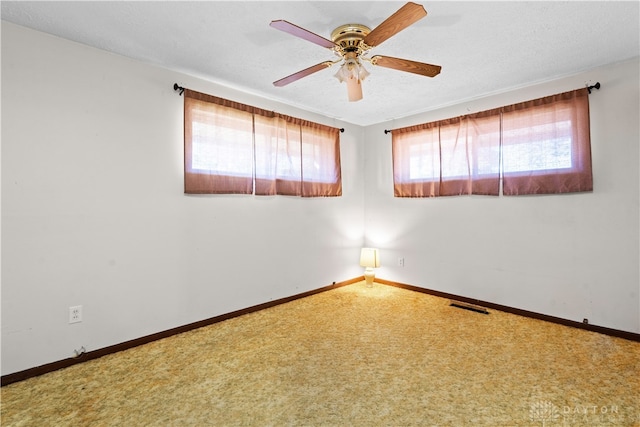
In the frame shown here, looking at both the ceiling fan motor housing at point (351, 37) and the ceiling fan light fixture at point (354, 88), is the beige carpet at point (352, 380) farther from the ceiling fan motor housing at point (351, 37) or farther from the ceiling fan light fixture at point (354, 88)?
the ceiling fan motor housing at point (351, 37)

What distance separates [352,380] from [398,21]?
2180mm

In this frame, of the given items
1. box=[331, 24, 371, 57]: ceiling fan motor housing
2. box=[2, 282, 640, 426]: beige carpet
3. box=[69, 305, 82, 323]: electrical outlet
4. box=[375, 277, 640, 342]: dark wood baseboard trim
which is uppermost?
box=[331, 24, 371, 57]: ceiling fan motor housing

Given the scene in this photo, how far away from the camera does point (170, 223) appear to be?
8.90ft

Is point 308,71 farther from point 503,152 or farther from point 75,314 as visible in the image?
point 75,314

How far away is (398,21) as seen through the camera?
63.6 inches

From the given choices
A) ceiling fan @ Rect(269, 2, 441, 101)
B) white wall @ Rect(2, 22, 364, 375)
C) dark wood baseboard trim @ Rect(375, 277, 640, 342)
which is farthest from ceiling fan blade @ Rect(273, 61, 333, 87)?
dark wood baseboard trim @ Rect(375, 277, 640, 342)

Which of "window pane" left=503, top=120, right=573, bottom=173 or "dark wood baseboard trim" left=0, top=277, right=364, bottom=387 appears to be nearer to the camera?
"dark wood baseboard trim" left=0, top=277, right=364, bottom=387

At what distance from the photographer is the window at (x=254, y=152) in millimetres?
2869

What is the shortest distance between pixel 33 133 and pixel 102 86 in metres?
0.59

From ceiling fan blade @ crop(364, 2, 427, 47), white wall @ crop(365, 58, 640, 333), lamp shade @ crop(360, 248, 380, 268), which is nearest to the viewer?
ceiling fan blade @ crop(364, 2, 427, 47)

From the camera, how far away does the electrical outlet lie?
2.21 metres

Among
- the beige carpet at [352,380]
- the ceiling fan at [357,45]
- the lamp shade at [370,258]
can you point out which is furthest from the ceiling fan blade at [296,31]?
the lamp shade at [370,258]

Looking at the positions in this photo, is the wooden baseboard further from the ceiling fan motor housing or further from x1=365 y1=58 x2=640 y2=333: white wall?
the ceiling fan motor housing

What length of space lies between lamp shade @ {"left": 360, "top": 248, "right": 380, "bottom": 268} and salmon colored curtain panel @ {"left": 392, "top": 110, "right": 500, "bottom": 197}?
88 cm
